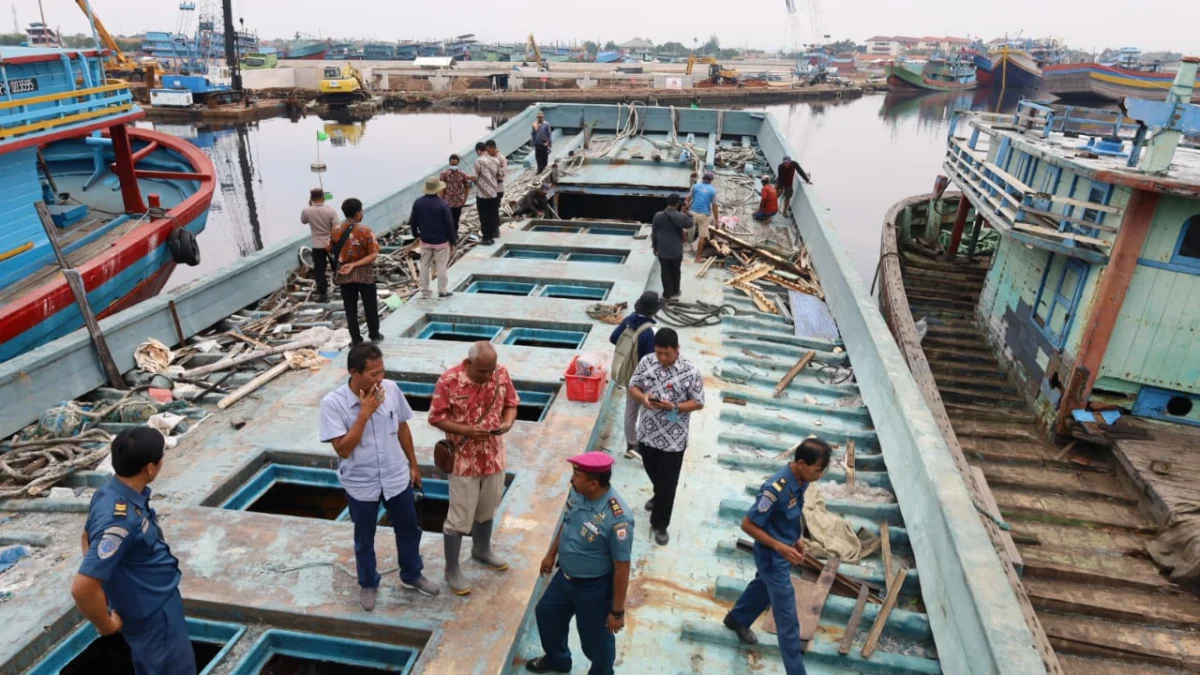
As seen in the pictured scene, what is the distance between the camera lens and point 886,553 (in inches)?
197

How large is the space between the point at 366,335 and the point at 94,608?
5.29 m

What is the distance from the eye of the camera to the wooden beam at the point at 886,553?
15.6 feet

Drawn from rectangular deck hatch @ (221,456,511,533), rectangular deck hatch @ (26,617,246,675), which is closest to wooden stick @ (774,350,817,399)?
rectangular deck hatch @ (221,456,511,533)

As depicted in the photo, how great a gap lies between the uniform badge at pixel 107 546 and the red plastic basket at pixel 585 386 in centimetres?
397

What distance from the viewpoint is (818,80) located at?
246ft

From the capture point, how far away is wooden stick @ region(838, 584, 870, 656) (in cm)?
426

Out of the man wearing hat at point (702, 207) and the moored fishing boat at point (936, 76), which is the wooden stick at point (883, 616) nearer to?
the man wearing hat at point (702, 207)

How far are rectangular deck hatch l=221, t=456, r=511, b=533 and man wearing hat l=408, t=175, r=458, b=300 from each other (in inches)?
137

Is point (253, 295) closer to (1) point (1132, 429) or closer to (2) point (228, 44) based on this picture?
(1) point (1132, 429)

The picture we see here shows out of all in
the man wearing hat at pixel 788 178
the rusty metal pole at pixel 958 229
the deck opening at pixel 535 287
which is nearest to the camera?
the deck opening at pixel 535 287

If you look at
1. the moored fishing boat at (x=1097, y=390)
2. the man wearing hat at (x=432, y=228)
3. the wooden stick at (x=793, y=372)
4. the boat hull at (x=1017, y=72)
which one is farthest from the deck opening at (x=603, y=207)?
the boat hull at (x=1017, y=72)

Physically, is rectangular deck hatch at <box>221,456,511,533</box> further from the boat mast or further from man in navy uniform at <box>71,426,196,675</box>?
the boat mast

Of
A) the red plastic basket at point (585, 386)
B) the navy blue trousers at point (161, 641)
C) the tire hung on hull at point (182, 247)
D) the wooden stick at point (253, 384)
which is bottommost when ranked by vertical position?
the tire hung on hull at point (182, 247)

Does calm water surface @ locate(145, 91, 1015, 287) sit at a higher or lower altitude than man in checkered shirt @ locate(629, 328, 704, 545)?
lower
